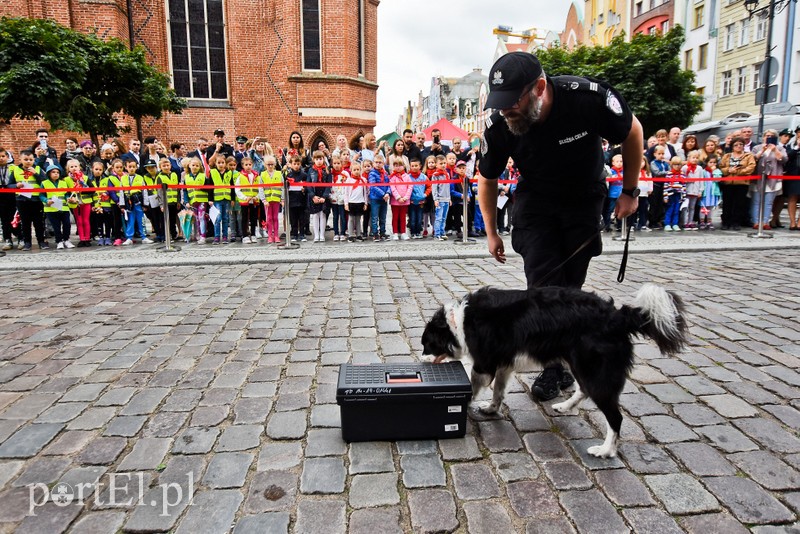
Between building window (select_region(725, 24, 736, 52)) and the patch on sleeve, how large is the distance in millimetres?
43676

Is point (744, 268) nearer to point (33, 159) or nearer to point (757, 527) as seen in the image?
point (757, 527)

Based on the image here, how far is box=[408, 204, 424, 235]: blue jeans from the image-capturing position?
41.0 ft

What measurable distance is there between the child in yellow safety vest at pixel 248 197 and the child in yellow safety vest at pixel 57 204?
3575 mm

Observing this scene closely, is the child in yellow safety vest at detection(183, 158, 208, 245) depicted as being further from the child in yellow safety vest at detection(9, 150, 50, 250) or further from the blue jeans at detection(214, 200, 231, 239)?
the child in yellow safety vest at detection(9, 150, 50, 250)

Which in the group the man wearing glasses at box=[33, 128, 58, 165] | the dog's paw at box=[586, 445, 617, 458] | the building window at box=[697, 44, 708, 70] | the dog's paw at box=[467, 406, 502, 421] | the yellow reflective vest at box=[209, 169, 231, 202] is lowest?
the dog's paw at box=[467, 406, 502, 421]

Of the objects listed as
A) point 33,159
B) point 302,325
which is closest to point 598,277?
point 302,325

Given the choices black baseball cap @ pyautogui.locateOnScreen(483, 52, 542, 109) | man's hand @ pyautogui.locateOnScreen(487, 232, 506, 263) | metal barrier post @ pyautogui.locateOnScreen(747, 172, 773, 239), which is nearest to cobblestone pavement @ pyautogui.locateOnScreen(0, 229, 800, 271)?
metal barrier post @ pyautogui.locateOnScreen(747, 172, 773, 239)

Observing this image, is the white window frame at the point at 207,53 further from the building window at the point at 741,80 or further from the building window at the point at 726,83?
the building window at the point at 726,83

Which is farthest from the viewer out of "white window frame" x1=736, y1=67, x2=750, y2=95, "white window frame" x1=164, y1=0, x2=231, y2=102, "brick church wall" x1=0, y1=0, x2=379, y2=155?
"white window frame" x1=736, y1=67, x2=750, y2=95

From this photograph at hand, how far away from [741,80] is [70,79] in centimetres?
4080

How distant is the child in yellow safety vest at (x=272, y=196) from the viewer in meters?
11.8

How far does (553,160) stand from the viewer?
11.1 feet

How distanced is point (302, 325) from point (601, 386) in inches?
133

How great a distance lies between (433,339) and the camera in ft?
11.0
